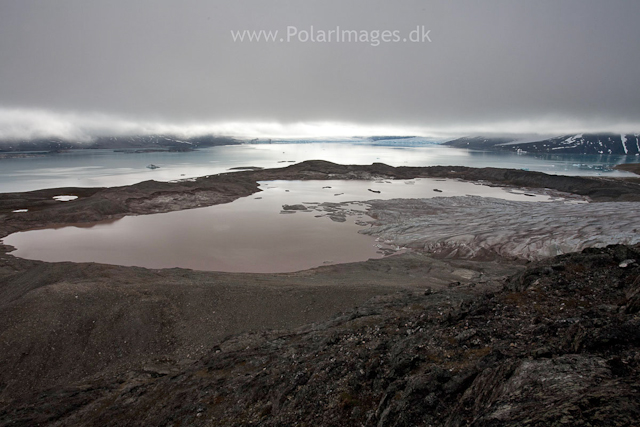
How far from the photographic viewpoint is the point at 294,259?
56.9 ft

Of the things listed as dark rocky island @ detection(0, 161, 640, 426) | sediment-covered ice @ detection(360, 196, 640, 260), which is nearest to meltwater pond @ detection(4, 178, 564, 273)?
sediment-covered ice @ detection(360, 196, 640, 260)

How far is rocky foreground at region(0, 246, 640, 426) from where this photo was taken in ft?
9.70

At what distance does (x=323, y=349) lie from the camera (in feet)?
20.3

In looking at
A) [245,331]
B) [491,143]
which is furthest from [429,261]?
[491,143]

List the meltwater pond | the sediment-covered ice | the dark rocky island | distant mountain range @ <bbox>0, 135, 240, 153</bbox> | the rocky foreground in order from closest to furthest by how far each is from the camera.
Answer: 1. the rocky foreground
2. the dark rocky island
3. the sediment-covered ice
4. the meltwater pond
5. distant mountain range @ <bbox>0, 135, 240, 153</bbox>

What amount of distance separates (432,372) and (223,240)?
59.8 ft

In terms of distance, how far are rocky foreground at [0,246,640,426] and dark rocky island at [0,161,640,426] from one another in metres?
0.02

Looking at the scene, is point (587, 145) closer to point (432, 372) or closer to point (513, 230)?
point (513, 230)

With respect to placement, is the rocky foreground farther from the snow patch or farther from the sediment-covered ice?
the snow patch

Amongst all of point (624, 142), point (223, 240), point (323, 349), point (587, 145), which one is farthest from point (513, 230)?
point (624, 142)

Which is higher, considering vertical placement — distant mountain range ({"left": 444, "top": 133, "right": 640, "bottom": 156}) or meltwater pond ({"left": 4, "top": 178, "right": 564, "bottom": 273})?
distant mountain range ({"left": 444, "top": 133, "right": 640, "bottom": 156})

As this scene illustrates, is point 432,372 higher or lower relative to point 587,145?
lower

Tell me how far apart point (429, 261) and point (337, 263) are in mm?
4489

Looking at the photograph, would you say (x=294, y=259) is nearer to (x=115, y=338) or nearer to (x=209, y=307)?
(x=209, y=307)
